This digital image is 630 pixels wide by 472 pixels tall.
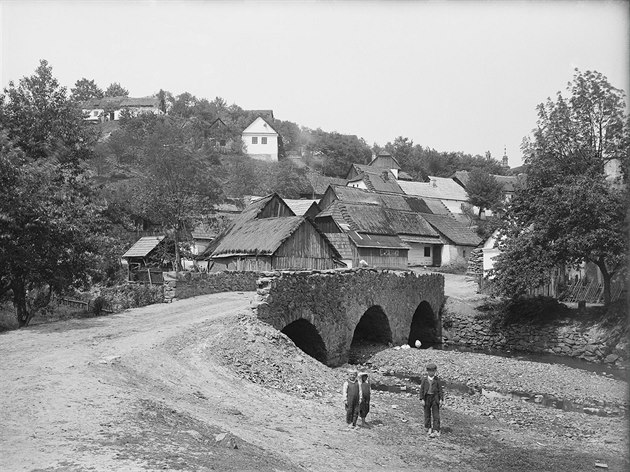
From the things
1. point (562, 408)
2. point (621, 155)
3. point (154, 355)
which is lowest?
point (562, 408)

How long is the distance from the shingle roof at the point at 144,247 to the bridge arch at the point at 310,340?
1997cm

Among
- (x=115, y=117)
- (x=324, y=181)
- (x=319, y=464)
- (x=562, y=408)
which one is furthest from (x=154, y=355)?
(x=115, y=117)

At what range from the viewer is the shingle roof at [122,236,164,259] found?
3863cm

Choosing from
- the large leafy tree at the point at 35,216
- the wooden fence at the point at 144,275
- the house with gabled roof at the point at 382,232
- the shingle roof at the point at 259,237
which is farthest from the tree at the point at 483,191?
the large leafy tree at the point at 35,216

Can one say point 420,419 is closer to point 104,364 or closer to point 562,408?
point 562,408

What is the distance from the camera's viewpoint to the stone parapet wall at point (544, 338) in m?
27.7

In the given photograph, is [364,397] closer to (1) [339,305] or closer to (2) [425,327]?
(1) [339,305]

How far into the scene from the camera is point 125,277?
116ft

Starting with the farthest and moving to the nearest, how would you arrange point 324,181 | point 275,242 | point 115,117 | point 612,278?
point 115,117 → point 324,181 → point 612,278 → point 275,242

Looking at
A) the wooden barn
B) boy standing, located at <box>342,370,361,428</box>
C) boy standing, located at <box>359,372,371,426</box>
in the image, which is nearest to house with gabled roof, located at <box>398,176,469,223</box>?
the wooden barn

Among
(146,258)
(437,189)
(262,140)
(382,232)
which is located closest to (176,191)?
(146,258)

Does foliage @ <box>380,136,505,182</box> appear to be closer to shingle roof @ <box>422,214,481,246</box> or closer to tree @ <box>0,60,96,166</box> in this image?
shingle roof @ <box>422,214,481,246</box>

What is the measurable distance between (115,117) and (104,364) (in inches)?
3246

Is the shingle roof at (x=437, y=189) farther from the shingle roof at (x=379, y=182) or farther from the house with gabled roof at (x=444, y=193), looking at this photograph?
the shingle roof at (x=379, y=182)
